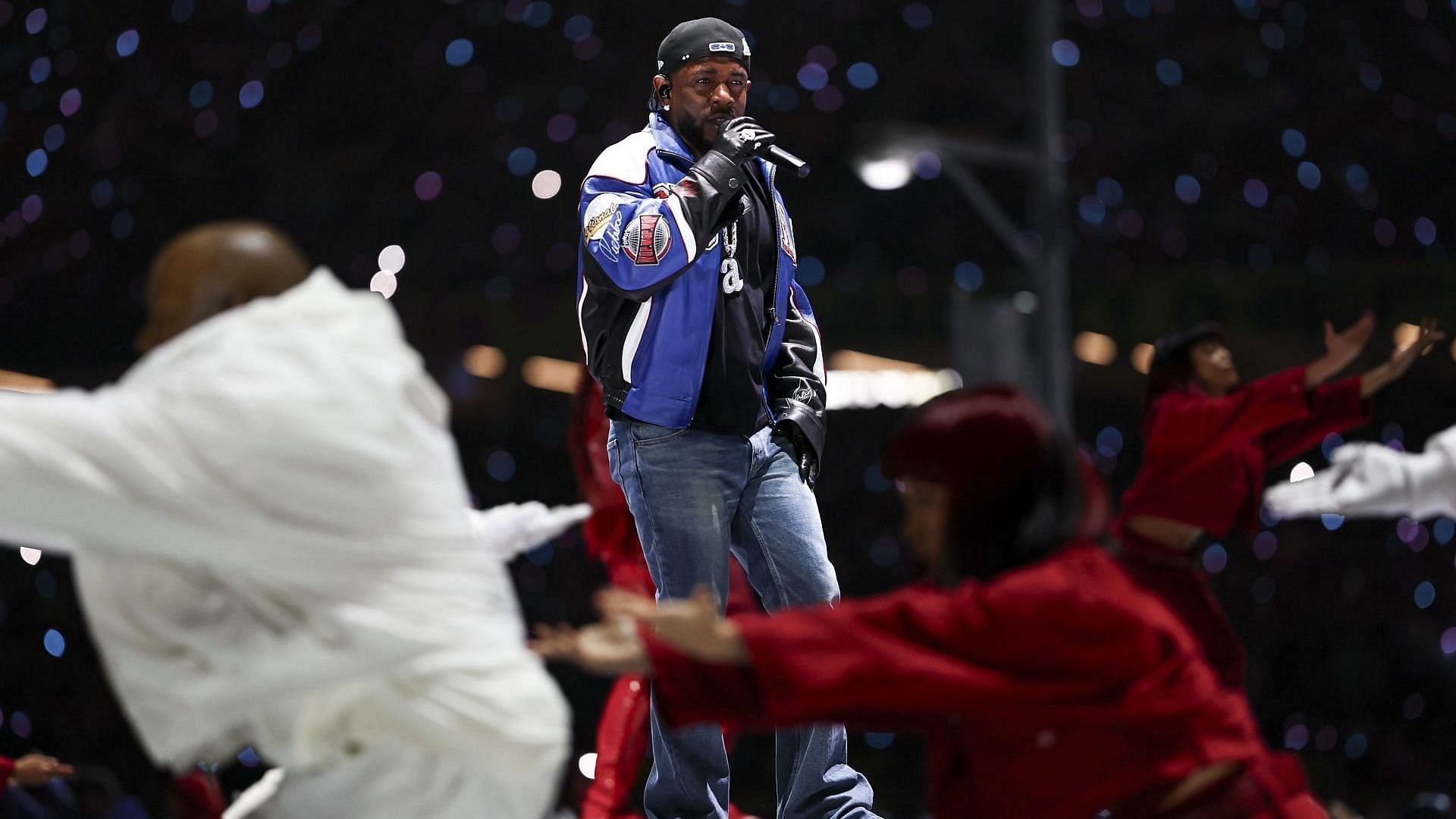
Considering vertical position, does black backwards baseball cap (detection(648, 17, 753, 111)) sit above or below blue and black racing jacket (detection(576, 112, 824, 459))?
above

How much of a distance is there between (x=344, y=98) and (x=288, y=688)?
11798 mm

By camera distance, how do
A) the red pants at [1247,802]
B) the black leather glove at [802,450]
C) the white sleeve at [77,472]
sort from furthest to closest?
1. the black leather glove at [802,450]
2. the red pants at [1247,802]
3. the white sleeve at [77,472]

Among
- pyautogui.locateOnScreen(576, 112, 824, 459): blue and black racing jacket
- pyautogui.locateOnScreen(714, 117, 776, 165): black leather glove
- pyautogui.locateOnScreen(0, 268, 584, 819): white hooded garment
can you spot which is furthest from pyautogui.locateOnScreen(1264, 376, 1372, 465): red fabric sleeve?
pyautogui.locateOnScreen(0, 268, 584, 819): white hooded garment

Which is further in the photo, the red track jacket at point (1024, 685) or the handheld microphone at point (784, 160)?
the handheld microphone at point (784, 160)

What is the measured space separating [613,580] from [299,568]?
2.72m

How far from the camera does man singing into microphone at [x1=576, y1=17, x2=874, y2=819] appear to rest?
3750 millimetres

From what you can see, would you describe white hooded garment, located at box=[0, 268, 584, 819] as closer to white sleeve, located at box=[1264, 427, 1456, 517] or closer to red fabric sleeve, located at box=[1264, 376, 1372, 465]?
white sleeve, located at box=[1264, 427, 1456, 517]

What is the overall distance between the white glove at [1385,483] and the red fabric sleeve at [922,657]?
2.09 metres

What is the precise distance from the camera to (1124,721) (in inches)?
99.3

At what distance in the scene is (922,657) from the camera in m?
2.39

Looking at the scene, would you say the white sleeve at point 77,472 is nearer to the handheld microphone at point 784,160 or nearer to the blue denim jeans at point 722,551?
the blue denim jeans at point 722,551

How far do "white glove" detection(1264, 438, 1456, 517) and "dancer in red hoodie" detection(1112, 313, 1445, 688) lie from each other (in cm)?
91

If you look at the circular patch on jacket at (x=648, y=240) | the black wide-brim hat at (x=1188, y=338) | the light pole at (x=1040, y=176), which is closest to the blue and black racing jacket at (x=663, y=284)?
the circular patch on jacket at (x=648, y=240)

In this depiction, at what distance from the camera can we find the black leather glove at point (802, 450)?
4.00m
